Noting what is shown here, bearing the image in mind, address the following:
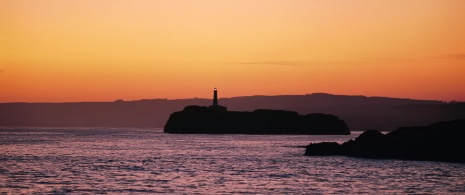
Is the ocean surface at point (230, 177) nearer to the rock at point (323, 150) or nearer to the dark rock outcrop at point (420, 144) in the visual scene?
the dark rock outcrop at point (420, 144)

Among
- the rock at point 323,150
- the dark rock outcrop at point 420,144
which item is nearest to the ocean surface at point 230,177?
the dark rock outcrop at point 420,144

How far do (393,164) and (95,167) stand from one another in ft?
104

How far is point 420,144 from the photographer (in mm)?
84688

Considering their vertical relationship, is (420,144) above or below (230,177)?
above

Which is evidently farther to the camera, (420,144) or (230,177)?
(420,144)

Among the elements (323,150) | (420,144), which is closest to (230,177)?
(420,144)

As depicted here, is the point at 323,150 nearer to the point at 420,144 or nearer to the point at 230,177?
the point at 420,144

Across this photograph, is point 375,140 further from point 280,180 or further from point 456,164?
point 280,180

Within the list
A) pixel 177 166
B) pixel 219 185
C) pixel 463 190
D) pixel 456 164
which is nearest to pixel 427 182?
pixel 463 190

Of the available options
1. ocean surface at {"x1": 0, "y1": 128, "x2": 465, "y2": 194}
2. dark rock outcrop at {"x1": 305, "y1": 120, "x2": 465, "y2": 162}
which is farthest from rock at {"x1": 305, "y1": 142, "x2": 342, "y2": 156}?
ocean surface at {"x1": 0, "y1": 128, "x2": 465, "y2": 194}

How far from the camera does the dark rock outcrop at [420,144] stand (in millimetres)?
81000

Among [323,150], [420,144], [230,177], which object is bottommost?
[230,177]

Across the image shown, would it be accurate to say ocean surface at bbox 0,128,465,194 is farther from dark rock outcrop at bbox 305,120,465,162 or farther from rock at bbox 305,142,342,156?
rock at bbox 305,142,342,156

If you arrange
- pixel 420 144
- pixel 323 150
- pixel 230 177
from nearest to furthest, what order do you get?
pixel 230 177, pixel 420 144, pixel 323 150
